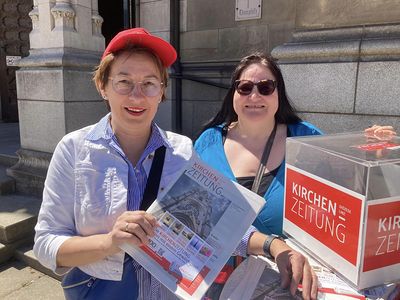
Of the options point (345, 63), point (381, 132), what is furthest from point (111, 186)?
point (345, 63)

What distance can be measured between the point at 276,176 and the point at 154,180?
700mm

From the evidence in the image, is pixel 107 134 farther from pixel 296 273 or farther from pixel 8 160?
pixel 8 160

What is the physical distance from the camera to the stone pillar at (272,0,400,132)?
9.22 ft

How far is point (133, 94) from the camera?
138 centimetres

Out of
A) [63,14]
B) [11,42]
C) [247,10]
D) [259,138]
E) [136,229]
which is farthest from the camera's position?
[11,42]

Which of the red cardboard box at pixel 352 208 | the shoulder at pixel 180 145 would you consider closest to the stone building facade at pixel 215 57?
the red cardboard box at pixel 352 208

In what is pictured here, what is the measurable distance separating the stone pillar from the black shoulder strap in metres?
2.14

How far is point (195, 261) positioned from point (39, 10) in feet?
14.5

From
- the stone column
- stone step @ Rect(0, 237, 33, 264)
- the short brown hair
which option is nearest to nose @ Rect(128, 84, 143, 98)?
the short brown hair

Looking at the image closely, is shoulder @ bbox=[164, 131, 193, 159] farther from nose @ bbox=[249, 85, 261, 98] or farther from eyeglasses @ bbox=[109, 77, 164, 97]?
nose @ bbox=[249, 85, 261, 98]

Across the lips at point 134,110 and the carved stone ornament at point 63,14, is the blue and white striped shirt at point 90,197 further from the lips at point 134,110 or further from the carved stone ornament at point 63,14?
the carved stone ornament at point 63,14

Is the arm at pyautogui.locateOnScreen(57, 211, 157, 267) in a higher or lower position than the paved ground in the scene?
higher

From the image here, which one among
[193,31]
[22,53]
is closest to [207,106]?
Result: [193,31]

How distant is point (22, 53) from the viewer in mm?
8969
